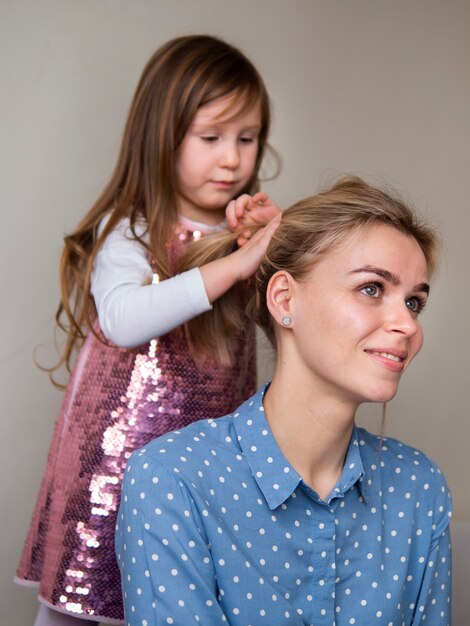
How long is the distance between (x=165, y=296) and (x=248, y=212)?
28 cm

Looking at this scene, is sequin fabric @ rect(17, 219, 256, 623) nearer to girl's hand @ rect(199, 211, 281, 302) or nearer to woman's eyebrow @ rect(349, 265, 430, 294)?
girl's hand @ rect(199, 211, 281, 302)

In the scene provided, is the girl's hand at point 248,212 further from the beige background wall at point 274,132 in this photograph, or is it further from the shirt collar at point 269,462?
the beige background wall at point 274,132

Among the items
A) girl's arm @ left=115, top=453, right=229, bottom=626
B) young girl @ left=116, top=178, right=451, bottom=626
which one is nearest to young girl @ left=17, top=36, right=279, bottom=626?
young girl @ left=116, top=178, right=451, bottom=626

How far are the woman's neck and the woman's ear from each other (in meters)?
0.11

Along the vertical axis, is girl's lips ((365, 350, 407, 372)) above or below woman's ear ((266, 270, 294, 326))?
below

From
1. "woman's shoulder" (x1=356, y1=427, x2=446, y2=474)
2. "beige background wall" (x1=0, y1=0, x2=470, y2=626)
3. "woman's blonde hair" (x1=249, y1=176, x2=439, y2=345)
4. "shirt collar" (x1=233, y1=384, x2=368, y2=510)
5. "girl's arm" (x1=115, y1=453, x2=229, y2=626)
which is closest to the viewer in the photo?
"girl's arm" (x1=115, y1=453, x2=229, y2=626)

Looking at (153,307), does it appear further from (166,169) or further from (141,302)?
(166,169)

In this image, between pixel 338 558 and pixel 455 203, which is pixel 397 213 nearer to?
pixel 338 558

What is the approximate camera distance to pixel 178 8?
2830 millimetres

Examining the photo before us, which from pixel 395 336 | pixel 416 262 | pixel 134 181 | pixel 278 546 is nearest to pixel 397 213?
A: pixel 416 262

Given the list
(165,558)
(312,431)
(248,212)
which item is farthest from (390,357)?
(248,212)

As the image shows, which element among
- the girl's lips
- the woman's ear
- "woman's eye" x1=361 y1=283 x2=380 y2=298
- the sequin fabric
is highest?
"woman's eye" x1=361 y1=283 x2=380 y2=298

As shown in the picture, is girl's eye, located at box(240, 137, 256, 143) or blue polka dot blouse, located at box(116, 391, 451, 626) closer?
blue polka dot blouse, located at box(116, 391, 451, 626)

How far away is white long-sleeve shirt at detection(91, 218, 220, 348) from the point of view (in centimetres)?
195
